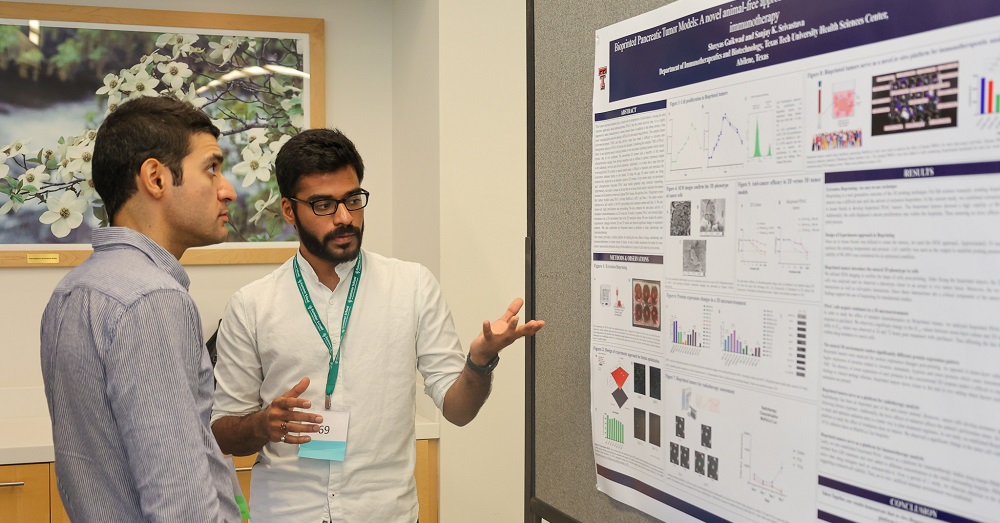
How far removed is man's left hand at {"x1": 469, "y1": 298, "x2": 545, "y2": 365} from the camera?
153 cm

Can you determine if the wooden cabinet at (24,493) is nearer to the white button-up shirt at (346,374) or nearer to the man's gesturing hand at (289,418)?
the white button-up shirt at (346,374)

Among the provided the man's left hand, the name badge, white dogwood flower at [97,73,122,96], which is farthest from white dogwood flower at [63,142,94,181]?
the man's left hand

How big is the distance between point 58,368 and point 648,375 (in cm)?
95

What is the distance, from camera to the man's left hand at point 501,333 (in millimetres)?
1527

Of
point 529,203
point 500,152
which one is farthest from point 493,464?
point 529,203

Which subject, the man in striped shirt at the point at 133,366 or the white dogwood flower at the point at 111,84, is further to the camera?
the white dogwood flower at the point at 111,84

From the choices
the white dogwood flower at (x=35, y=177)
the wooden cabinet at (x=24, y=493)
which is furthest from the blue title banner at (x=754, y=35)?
the white dogwood flower at (x=35, y=177)

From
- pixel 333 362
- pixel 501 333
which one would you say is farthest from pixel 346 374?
pixel 501 333

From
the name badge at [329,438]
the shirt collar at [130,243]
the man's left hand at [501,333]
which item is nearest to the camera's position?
the shirt collar at [130,243]

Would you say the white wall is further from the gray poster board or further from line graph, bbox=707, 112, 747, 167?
line graph, bbox=707, 112, 747, 167

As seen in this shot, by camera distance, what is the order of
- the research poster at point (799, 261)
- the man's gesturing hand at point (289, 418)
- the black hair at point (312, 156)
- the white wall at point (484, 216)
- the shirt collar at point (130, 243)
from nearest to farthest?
the research poster at point (799, 261) < the shirt collar at point (130, 243) < the man's gesturing hand at point (289, 418) < the black hair at point (312, 156) < the white wall at point (484, 216)

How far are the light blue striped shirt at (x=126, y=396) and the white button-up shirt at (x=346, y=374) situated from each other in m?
0.49

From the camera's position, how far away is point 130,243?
1.41 meters

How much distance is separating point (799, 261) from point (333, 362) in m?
1.18
